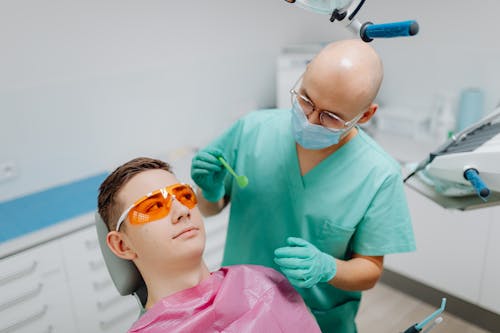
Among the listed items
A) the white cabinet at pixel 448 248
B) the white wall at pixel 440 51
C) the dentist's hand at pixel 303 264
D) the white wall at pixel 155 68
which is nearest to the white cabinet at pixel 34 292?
the white wall at pixel 155 68

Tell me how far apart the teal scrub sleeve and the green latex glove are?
449 millimetres

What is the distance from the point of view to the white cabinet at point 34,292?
1.80 meters

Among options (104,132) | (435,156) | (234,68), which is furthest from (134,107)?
(435,156)

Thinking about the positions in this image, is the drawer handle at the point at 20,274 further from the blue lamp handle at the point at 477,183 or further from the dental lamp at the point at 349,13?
the blue lamp handle at the point at 477,183

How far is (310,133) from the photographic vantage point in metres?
1.23

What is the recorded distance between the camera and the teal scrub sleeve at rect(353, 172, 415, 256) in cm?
126

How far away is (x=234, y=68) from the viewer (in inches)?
113

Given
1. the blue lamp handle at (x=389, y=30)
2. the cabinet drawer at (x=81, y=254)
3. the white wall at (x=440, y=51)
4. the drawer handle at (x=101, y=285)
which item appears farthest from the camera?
the white wall at (x=440, y=51)

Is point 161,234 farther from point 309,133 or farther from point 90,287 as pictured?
point 90,287

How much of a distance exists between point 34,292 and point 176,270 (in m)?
0.97

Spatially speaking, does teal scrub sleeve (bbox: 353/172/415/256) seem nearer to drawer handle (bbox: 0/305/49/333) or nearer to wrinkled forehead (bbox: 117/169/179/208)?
wrinkled forehead (bbox: 117/169/179/208)

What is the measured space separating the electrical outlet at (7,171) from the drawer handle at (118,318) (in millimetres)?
803

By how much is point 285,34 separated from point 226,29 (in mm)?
531

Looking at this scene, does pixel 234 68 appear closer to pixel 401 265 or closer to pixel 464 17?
pixel 464 17
